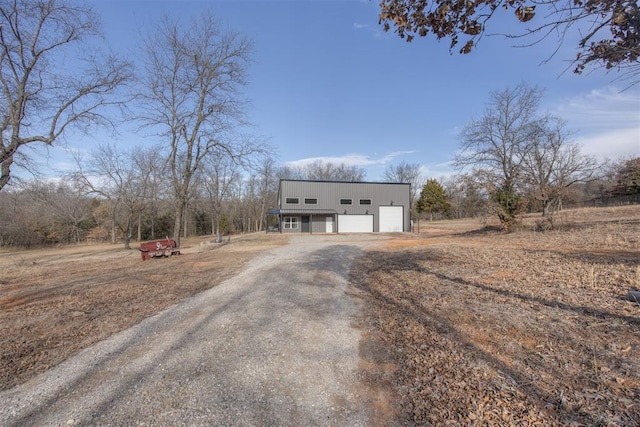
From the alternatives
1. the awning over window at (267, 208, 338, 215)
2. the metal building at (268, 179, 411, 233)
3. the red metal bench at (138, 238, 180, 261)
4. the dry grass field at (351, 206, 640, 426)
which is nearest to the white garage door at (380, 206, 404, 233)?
the metal building at (268, 179, 411, 233)

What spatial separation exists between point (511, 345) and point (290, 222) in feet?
101

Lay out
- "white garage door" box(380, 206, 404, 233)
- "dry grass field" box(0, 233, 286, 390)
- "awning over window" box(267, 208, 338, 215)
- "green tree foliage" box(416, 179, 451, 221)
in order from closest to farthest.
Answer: "dry grass field" box(0, 233, 286, 390) → "awning over window" box(267, 208, 338, 215) → "white garage door" box(380, 206, 404, 233) → "green tree foliage" box(416, 179, 451, 221)

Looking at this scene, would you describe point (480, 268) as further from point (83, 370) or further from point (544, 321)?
point (83, 370)

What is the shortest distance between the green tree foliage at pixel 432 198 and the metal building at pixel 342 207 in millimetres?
19288

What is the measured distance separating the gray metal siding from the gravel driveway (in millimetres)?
27859

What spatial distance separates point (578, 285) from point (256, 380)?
5.95 meters

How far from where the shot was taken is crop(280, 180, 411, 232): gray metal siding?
3338 centimetres

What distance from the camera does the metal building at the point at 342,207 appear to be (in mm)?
33312

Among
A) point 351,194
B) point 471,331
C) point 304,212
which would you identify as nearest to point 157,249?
point 471,331

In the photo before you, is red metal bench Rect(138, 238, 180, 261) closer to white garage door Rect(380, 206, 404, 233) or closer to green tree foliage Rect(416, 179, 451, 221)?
white garage door Rect(380, 206, 404, 233)

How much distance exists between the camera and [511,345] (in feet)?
12.1

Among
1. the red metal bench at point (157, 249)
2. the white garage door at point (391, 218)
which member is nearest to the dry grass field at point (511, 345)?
the red metal bench at point (157, 249)

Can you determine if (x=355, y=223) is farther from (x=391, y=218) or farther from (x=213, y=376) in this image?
(x=213, y=376)

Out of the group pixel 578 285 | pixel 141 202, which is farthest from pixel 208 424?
pixel 141 202
